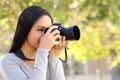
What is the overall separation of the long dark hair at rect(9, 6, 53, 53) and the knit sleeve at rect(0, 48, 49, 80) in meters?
0.12

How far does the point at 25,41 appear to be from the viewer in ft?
7.65

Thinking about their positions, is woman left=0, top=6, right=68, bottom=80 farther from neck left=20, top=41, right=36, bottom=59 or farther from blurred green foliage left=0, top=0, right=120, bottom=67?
blurred green foliage left=0, top=0, right=120, bottom=67

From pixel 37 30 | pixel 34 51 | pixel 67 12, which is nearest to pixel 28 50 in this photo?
pixel 34 51

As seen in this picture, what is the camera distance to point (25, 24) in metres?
2.30

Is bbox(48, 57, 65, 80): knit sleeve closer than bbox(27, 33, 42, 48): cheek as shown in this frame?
No

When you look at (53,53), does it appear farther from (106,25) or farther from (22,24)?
(106,25)

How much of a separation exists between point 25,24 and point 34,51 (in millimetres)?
172

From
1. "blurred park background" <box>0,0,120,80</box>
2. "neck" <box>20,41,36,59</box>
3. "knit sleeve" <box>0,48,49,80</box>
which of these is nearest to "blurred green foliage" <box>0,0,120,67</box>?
"blurred park background" <box>0,0,120,80</box>

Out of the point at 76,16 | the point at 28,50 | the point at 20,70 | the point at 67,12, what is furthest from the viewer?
the point at 76,16

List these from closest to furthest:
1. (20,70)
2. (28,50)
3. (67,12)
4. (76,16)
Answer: (20,70) → (28,50) → (67,12) → (76,16)

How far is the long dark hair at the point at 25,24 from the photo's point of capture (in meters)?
2.29

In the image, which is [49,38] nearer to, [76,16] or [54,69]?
[54,69]

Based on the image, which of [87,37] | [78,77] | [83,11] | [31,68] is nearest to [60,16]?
[83,11]

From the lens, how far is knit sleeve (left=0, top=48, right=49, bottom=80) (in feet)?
7.06
